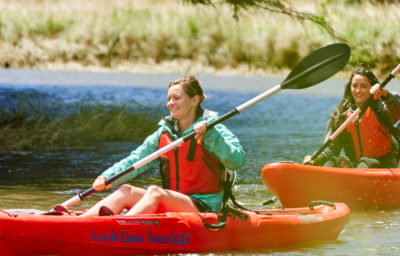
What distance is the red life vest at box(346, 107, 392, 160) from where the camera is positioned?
23.2 feet

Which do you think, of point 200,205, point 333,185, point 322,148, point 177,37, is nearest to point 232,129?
point 322,148

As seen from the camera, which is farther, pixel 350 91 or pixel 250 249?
pixel 350 91

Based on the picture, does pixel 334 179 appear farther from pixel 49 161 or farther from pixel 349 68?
pixel 349 68

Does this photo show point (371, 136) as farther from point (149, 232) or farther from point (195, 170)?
point (149, 232)

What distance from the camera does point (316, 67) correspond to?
5926mm

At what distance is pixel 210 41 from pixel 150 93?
12.6ft

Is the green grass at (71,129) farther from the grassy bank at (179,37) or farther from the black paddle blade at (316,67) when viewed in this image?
the grassy bank at (179,37)

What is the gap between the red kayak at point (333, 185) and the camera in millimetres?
6637

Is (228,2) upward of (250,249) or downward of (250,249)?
upward

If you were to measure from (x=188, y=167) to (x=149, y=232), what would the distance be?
1.36 feet

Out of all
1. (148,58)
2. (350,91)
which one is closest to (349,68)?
(148,58)

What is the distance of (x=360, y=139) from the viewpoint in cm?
711

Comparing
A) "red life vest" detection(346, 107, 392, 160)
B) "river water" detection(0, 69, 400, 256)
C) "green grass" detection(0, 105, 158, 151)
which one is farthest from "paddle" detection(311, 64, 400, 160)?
"green grass" detection(0, 105, 158, 151)

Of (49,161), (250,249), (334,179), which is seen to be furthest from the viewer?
(49,161)
